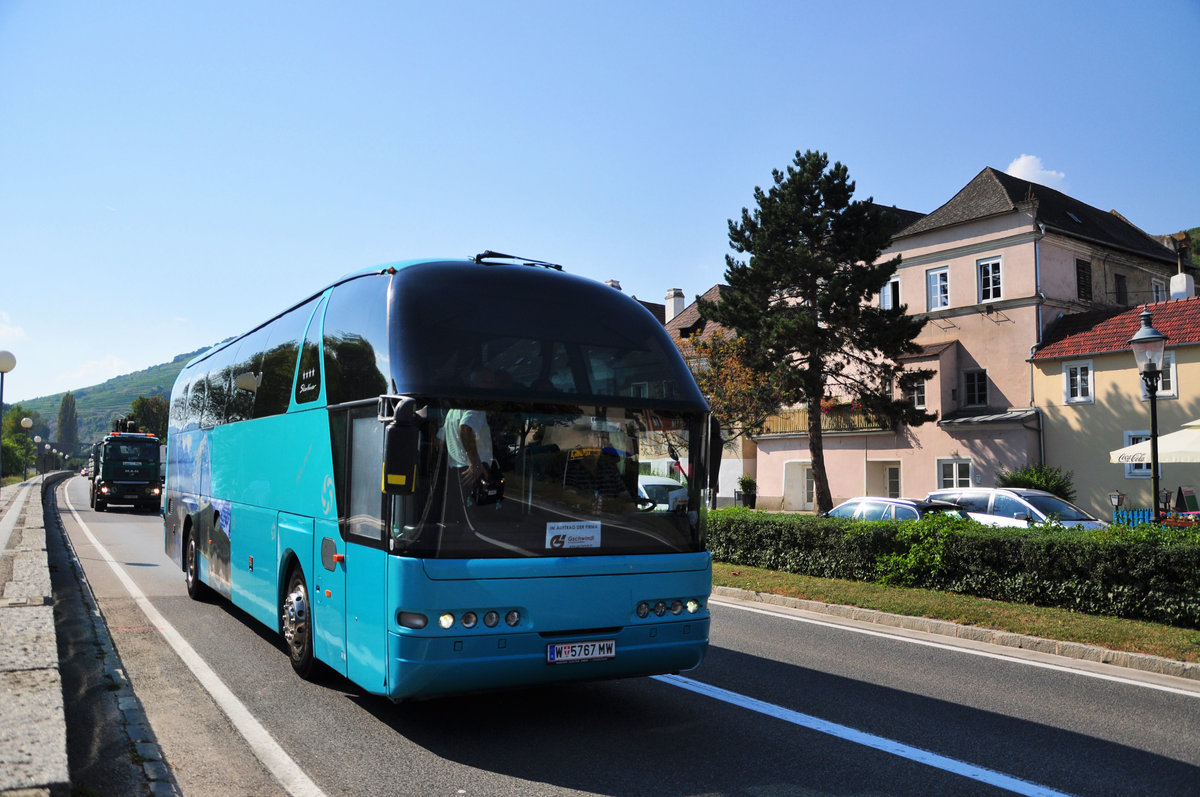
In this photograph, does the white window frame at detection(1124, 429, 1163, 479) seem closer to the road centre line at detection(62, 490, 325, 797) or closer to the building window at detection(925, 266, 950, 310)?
the building window at detection(925, 266, 950, 310)

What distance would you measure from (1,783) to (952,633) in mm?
9417

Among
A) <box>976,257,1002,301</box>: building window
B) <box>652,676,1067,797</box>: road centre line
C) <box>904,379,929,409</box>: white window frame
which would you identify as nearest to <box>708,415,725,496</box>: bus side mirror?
<box>652,676,1067,797</box>: road centre line

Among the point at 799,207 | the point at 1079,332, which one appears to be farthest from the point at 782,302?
the point at 1079,332

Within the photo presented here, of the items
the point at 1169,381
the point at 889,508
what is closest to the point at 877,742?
the point at 889,508

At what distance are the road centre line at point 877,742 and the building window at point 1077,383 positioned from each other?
3275 centimetres

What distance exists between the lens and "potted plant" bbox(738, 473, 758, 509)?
46.1 meters

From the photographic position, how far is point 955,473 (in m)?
38.4

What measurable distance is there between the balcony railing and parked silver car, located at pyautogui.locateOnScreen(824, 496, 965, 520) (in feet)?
61.1

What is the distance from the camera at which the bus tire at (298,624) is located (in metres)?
7.51

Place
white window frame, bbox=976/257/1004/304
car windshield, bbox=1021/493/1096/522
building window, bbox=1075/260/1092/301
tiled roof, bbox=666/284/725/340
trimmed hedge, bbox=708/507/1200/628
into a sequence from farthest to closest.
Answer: tiled roof, bbox=666/284/725/340, building window, bbox=1075/260/1092/301, white window frame, bbox=976/257/1004/304, car windshield, bbox=1021/493/1096/522, trimmed hedge, bbox=708/507/1200/628

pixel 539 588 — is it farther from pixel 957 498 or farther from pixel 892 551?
pixel 957 498

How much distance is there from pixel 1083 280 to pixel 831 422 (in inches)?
483

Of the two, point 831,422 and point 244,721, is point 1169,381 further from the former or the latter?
point 244,721

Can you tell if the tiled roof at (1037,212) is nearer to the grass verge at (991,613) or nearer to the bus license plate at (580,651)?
the grass verge at (991,613)
